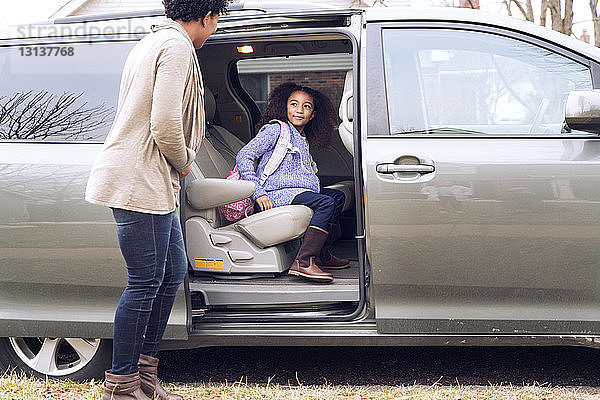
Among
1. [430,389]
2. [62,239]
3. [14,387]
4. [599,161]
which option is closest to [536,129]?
[599,161]

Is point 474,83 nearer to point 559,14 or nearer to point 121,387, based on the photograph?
point 121,387

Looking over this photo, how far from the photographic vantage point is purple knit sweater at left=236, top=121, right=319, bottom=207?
13.9 ft

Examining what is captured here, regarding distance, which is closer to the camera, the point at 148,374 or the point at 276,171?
the point at 148,374

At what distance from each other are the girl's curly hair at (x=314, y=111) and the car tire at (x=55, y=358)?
182 cm

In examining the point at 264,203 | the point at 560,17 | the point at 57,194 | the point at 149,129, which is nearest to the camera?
the point at 149,129

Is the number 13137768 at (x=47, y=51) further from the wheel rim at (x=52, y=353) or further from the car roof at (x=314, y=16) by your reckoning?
the wheel rim at (x=52, y=353)

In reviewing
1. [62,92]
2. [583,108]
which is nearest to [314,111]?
[62,92]

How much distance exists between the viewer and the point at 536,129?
10.7 ft

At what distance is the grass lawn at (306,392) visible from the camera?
10.7 feet

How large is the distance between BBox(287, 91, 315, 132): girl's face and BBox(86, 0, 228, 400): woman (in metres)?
1.53

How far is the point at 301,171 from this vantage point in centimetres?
437

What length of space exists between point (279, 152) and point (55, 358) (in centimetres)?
168

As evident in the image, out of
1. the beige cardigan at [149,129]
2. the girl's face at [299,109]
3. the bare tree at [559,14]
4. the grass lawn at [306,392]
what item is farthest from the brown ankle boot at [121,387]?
the bare tree at [559,14]

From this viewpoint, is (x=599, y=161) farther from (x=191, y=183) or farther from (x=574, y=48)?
(x=191, y=183)
